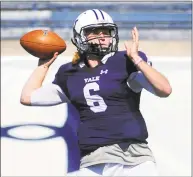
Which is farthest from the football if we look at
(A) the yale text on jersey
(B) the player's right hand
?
(A) the yale text on jersey

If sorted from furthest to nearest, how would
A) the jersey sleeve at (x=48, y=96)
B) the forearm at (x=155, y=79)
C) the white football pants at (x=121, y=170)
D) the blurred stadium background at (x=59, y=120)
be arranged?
1. the blurred stadium background at (x=59, y=120)
2. the jersey sleeve at (x=48, y=96)
3. the white football pants at (x=121, y=170)
4. the forearm at (x=155, y=79)

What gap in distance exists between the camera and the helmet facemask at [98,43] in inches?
104

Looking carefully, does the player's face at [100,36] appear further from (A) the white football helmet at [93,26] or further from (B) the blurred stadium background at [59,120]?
(B) the blurred stadium background at [59,120]

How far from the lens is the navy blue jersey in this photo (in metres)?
2.61

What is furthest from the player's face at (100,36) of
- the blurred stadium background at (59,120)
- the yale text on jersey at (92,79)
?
the blurred stadium background at (59,120)

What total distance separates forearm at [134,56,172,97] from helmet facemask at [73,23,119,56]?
212mm

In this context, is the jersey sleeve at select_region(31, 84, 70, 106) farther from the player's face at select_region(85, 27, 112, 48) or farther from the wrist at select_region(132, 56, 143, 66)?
the wrist at select_region(132, 56, 143, 66)

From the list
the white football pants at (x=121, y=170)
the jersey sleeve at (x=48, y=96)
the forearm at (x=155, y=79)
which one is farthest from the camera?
the jersey sleeve at (x=48, y=96)

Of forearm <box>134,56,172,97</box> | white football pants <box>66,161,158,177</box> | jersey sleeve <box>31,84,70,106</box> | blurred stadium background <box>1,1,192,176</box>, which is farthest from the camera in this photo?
blurred stadium background <box>1,1,192,176</box>

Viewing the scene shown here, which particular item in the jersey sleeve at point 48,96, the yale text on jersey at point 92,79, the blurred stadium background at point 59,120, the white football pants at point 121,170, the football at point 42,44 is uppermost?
the football at point 42,44

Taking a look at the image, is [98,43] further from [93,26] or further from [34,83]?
[34,83]

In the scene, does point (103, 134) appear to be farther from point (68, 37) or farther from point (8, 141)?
point (68, 37)

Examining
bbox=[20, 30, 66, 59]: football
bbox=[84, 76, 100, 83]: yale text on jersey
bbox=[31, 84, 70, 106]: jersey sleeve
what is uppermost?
bbox=[20, 30, 66, 59]: football

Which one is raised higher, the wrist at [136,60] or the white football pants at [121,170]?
the wrist at [136,60]
